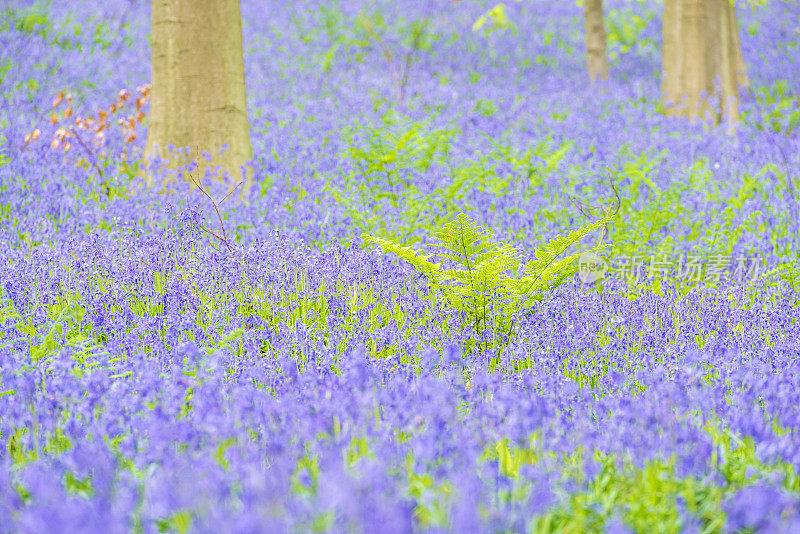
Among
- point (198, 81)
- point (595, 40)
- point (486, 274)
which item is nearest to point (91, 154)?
point (198, 81)

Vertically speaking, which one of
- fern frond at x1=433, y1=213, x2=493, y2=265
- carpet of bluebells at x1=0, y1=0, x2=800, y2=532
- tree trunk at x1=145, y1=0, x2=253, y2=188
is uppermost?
tree trunk at x1=145, y1=0, x2=253, y2=188

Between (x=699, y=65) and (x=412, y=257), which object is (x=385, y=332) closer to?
(x=412, y=257)

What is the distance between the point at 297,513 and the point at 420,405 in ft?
2.84

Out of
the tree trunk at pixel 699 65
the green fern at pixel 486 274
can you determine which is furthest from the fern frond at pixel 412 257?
the tree trunk at pixel 699 65

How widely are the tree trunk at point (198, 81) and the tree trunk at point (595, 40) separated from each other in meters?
7.68

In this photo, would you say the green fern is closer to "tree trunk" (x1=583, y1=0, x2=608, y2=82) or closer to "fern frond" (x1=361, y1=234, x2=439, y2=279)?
"fern frond" (x1=361, y1=234, x2=439, y2=279)

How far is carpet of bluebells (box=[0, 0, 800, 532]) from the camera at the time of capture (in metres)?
1.86

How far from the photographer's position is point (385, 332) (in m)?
3.55

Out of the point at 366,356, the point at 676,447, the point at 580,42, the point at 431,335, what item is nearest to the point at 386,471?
the point at 676,447

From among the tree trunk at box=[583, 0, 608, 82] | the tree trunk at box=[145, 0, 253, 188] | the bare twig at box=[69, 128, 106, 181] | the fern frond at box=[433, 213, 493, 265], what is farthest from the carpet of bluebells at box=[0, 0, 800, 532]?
the tree trunk at box=[583, 0, 608, 82]

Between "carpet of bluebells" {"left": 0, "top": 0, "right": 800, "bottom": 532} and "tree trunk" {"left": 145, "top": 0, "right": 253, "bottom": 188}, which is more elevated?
"tree trunk" {"left": 145, "top": 0, "right": 253, "bottom": 188}

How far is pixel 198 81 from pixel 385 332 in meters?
3.50

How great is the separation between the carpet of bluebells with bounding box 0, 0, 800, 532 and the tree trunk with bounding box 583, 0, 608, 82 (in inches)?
127

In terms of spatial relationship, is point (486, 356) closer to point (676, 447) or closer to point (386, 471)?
point (676, 447)
